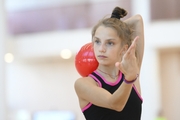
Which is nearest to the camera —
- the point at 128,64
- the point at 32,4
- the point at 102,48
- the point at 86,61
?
the point at 128,64

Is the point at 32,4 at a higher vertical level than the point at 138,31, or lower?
lower

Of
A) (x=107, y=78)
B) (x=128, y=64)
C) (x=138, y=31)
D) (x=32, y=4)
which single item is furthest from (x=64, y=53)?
(x=128, y=64)

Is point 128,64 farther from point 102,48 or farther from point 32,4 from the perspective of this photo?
point 32,4

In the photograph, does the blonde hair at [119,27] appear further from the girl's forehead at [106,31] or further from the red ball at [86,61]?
the red ball at [86,61]

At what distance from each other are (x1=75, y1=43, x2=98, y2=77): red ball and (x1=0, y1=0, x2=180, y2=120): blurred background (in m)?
3.62

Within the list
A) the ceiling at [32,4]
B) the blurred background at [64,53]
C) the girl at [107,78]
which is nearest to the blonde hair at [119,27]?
the girl at [107,78]

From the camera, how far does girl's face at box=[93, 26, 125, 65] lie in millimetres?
1130

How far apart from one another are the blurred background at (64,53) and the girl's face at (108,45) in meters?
3.81

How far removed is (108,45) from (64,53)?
5.01 m

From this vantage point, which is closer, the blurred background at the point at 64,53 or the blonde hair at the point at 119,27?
the blonde hair at the point at 119,27

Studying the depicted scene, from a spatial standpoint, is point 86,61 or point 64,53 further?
point 64,53

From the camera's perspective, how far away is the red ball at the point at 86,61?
130 cm

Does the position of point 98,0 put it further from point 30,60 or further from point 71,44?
point 30,60

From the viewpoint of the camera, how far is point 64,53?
6121 mm
